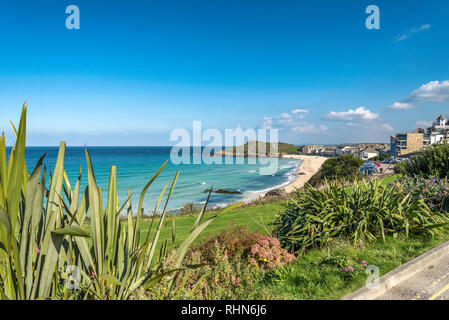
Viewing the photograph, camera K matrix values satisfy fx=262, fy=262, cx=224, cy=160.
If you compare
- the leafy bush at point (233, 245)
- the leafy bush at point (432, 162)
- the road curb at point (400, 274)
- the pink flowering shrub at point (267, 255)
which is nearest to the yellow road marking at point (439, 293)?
the road curb at point (400, 274)

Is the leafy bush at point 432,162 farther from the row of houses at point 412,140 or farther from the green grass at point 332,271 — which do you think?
the row of houses at point 412,140

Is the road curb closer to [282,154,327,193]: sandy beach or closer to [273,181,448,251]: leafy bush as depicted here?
[273,181,448,251]: leafy bush

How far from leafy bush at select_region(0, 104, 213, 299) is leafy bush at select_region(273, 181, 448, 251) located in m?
3.57

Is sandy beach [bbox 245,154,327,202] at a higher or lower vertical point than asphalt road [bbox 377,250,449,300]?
lower

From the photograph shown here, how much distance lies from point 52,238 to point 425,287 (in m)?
4.32

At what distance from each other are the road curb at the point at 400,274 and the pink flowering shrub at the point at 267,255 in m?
1.39

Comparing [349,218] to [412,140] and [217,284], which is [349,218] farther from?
[412,140]

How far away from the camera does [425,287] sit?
345 cm

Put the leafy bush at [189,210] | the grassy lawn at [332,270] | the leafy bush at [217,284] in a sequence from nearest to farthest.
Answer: the leafy bush at [217,284]
the grassy lawn at [332,270]
the leafy bush at [189,210]

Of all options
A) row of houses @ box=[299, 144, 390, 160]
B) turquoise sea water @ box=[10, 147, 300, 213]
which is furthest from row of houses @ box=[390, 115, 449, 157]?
turquoise sea water @ box=[10, 147, 300, 213]

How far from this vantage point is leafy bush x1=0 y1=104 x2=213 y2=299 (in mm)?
1400

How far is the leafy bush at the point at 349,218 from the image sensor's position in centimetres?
523

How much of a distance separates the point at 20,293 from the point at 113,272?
2.03 ft
